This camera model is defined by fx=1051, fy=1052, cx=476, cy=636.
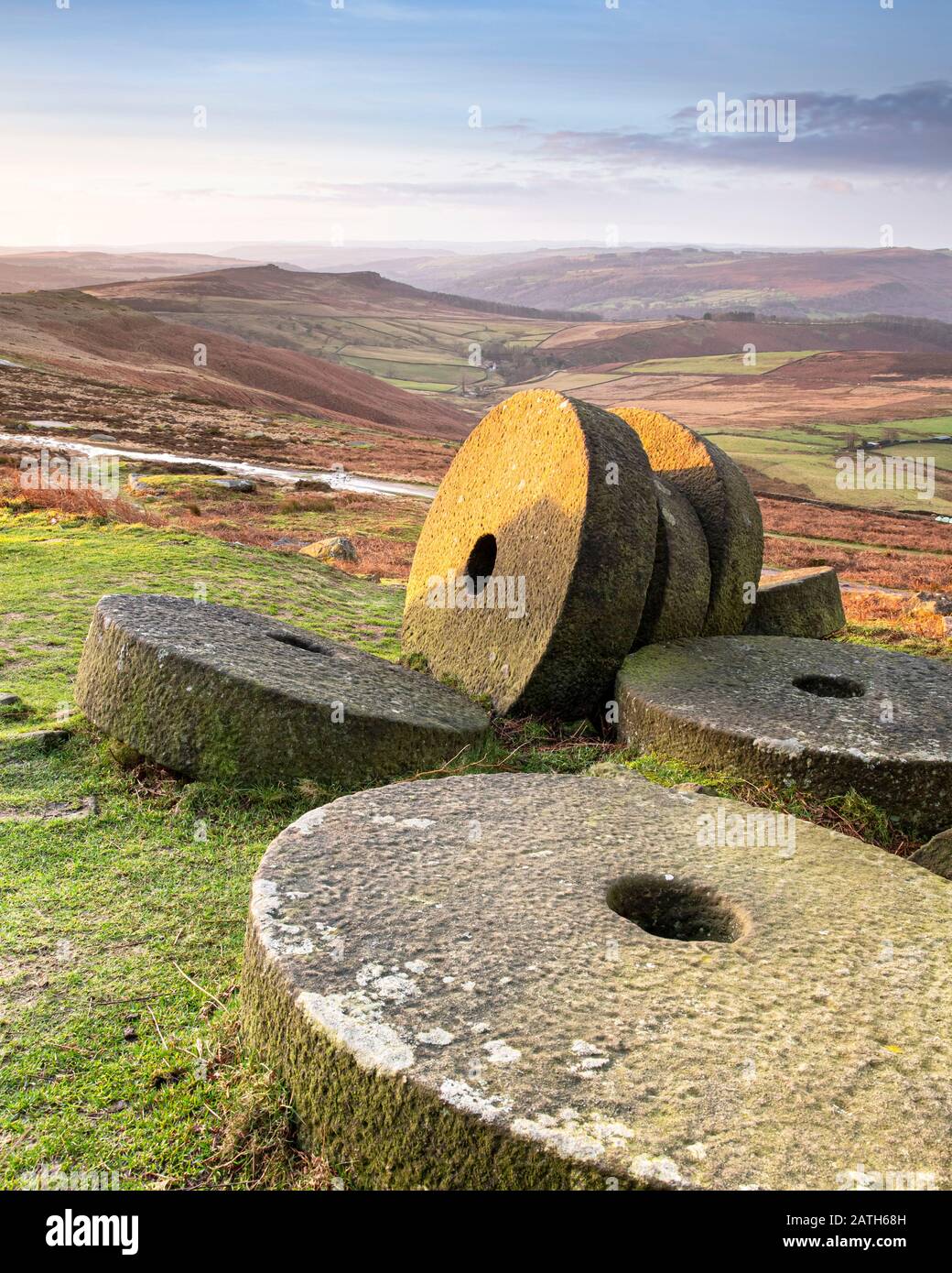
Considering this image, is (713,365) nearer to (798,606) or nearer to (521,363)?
(521,363)

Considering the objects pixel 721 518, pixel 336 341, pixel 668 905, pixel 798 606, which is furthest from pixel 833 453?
pixel 336 341

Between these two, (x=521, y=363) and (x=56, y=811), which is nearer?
(x=56, y=811)

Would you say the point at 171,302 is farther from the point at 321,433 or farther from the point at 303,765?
the point at 303,765

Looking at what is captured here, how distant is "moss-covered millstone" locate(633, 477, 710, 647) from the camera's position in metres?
7.94

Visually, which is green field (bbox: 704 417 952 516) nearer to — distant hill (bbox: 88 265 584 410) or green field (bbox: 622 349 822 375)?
distant hill (bbox: 88 265 584 410)

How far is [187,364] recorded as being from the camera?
9488 cm

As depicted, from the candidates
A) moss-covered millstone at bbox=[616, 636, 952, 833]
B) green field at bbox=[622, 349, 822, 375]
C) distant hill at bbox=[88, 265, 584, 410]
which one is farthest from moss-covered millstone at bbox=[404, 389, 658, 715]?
green field at bbox=[622, 349, 822, 375]

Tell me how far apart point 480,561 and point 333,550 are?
10321 millimetres

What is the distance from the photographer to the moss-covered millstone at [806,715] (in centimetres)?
596

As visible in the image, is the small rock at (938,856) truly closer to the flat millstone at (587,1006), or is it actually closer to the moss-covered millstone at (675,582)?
the flat millstone at (587,1006)

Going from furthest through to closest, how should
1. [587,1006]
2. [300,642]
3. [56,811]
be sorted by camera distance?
[300,642], [56,811], [587,1006]

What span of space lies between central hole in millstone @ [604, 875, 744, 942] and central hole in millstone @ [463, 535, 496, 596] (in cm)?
432

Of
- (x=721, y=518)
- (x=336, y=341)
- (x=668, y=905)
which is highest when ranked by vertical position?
(x=336, y=341)
